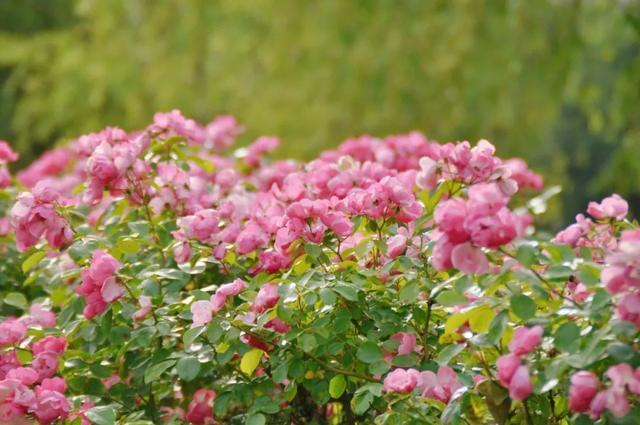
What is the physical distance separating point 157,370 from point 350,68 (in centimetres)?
673

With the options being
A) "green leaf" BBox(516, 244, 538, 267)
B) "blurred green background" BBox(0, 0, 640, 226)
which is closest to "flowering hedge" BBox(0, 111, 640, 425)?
"green leaf" BBox(516, 244, 538, 267)

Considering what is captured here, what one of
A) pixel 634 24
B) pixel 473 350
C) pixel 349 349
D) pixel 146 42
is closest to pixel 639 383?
pixel 473 350

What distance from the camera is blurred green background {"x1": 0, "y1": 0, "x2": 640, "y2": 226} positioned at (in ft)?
27.0

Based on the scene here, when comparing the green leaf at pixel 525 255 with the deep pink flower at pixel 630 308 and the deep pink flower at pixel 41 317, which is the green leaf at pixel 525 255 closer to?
the deep pink flower at pixel 630 308

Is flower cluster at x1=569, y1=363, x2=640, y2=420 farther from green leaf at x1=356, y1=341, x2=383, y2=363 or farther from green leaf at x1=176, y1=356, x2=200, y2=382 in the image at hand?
green leaf at x1=176, y1=356, x2=200, y2=382

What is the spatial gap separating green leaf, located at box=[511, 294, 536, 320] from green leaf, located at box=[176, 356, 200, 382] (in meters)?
0.62

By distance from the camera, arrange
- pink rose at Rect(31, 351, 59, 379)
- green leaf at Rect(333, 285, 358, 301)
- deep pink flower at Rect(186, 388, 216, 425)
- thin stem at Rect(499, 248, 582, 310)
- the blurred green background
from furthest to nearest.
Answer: the blurred green background → deep pink flower at Rect(186, 388, 216, 425) → pink rose at Rect(31, 351, 59, 379) → green leaf at Rect(333, 285, 358, 301) → thin stem at Rect(499, 248, 582, 310)

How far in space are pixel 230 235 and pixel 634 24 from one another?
2.93 m

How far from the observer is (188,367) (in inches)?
75.8

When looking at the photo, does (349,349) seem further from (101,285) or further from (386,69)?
(386,69)

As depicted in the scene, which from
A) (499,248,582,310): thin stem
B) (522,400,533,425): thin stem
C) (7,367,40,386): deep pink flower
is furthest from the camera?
(7,367,40,386): deep pink flower

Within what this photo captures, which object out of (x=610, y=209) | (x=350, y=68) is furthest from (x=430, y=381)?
(x=350, y=68)

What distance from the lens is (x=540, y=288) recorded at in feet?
5.28

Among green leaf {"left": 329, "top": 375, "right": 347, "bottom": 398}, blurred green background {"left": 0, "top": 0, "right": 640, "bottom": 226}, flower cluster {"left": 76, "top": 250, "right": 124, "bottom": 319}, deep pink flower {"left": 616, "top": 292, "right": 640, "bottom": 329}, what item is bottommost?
deep pink flower {"left": 616, "top": 292, "right": 640, "bottom": 329}
